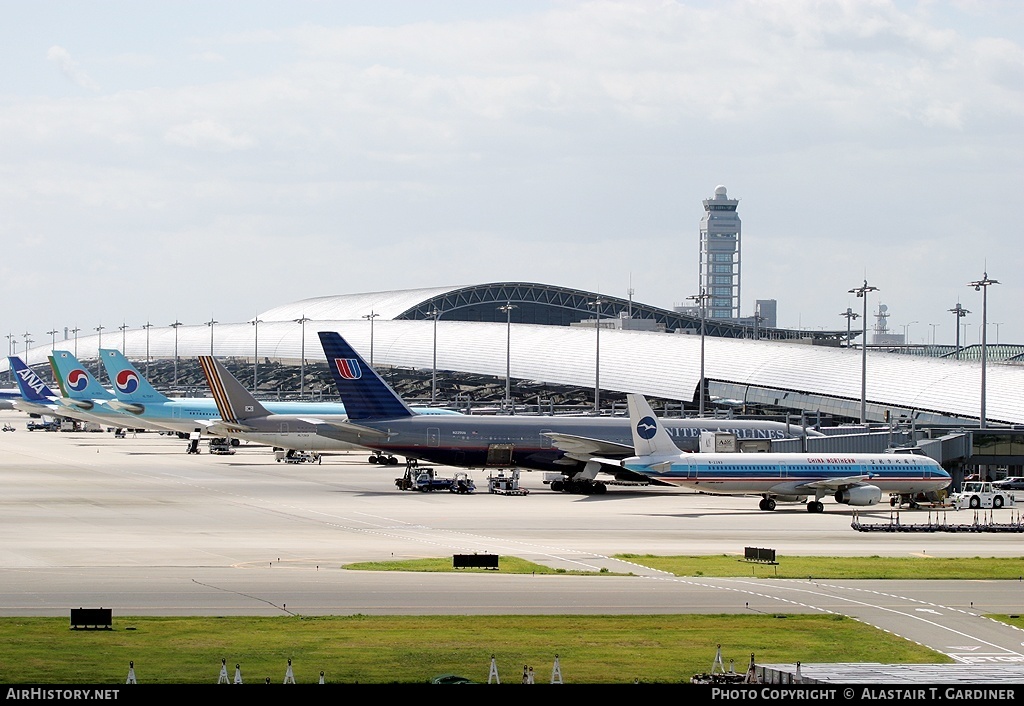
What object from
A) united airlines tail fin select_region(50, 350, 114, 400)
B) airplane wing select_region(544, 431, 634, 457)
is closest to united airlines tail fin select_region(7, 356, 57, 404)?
united airlines tail fin select_region(50, 350, 114, 400)

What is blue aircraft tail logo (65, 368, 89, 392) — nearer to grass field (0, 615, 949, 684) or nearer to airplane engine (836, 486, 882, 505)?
airplane engine (836, 486, 882, 505)

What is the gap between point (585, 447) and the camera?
2916 inches

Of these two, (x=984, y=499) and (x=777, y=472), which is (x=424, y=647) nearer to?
(x=777, y=472)

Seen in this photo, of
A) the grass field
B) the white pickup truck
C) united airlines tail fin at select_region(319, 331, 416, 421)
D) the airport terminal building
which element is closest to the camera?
the grass field

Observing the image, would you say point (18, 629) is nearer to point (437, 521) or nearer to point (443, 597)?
point (443, 597)

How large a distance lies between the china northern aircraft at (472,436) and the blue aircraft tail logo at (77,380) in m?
51.5

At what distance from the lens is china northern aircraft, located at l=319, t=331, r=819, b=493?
73688 mm

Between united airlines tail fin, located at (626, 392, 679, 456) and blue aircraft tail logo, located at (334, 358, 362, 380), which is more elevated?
blue aircraft tail logo, located at (334, 358, 362, 380)

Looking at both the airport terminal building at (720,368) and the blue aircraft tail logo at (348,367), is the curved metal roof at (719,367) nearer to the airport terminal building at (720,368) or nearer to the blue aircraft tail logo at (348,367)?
the airport terminal building at (720,368)

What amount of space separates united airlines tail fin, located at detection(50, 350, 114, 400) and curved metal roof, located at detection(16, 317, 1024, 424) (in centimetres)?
4025

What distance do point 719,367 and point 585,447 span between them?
57.0 metres

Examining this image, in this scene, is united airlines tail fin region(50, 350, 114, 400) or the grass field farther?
united airlines tail fin region(50, 350, 114, 400)

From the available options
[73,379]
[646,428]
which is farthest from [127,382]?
[646,428]

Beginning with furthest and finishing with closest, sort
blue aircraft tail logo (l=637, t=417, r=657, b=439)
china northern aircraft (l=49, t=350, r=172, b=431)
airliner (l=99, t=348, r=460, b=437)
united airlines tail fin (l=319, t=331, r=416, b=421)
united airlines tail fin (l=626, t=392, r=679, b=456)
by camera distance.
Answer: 1. china northern aircraft (l=49, t=350, r=172, b=431)
2. airliner (l=99, t=348, r=460, b=437)
3. united airlines tail fin (l=319, t=331, r=416, b=421)
4. blue aircraft tail logo (l=637, t=417, r=657, b=439)
5. united airlines tail fin (l=626, t=392, r=679, b=456)
